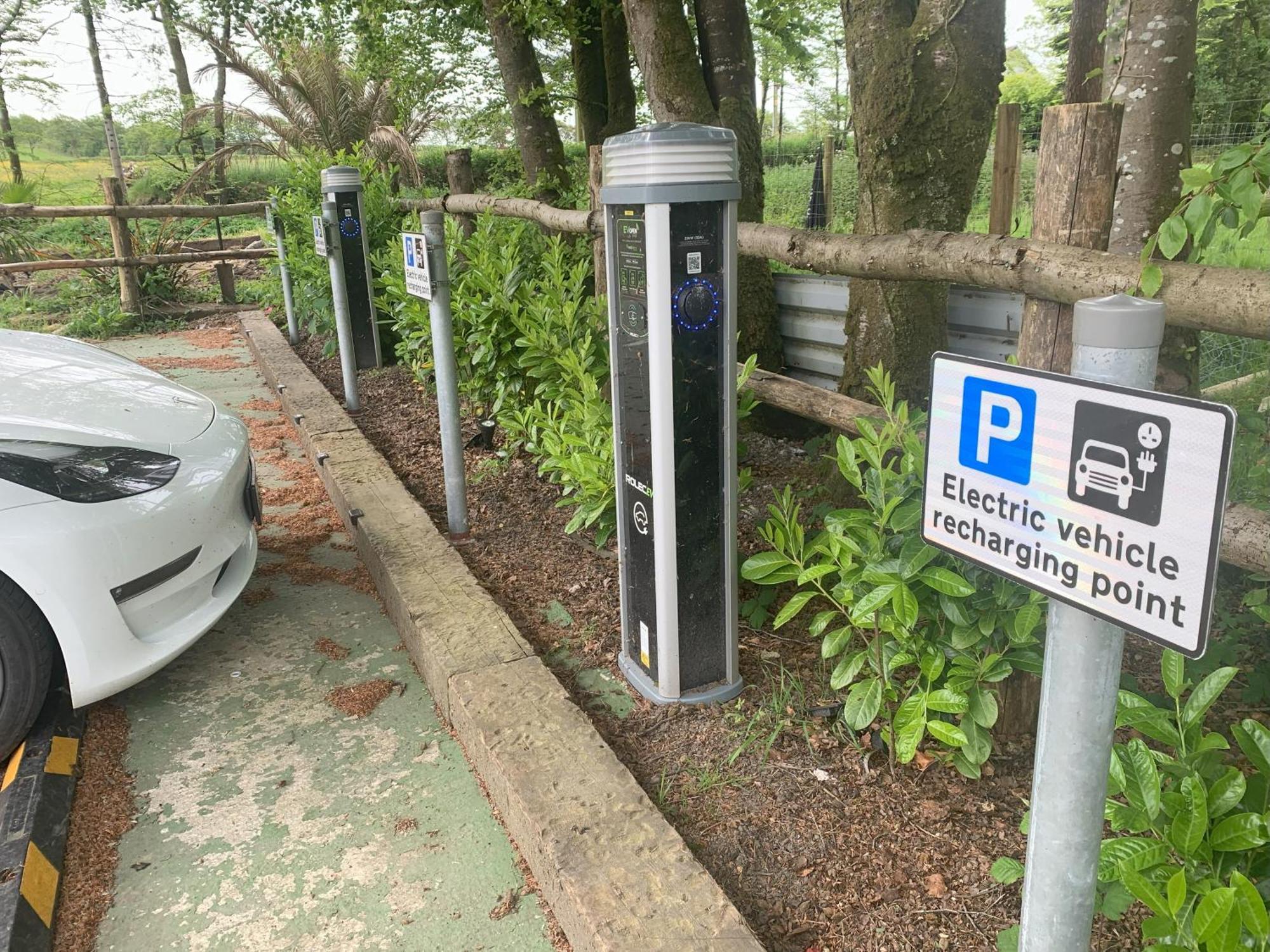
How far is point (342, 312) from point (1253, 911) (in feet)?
20.0

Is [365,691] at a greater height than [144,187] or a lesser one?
lesser

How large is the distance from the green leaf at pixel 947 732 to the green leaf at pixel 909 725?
29mm

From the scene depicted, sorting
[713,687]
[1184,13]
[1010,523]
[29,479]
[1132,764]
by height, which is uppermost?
[1184,13]

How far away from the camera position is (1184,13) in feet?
8.95

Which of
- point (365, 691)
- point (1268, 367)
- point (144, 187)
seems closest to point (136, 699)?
point (365, 691)

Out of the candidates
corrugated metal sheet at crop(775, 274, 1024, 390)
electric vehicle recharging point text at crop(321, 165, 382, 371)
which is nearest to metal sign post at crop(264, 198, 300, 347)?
electric vehicle recharging point text at crop(321, 165, 382, 371)

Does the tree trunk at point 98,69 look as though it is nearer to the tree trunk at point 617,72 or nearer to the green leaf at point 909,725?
the tree trunk at point 617,72

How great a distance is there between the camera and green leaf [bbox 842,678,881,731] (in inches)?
96.7

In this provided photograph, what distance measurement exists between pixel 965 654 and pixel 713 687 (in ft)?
2.83

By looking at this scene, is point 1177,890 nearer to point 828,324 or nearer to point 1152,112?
point 1152,112

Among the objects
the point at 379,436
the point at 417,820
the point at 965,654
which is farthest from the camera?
the point at 379,436

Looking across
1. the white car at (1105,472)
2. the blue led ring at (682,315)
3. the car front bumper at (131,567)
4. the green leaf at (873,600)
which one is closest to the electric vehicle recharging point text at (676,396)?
the blue led ring at (682,315)

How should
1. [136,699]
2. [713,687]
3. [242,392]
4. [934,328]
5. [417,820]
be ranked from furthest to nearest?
[242,392]
[934,328]
[136,699]
[713,687]
[417,820]

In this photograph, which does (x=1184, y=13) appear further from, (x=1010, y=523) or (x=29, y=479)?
(x=29, y=479)
